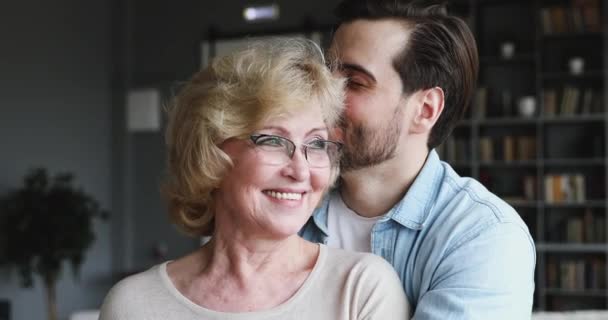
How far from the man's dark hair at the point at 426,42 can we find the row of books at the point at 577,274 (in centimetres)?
540

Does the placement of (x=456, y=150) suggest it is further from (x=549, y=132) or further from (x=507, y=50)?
(x=507, y=50)

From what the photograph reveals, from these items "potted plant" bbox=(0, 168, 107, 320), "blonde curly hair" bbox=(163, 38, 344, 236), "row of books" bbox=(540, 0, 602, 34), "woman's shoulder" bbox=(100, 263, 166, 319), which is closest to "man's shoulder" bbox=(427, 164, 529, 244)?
"blonde curly hair" bbox=(163, 38, 344, 236)

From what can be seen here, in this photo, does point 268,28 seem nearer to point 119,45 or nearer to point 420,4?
point 119,45

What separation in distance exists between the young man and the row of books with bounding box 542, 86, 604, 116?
17.1 ft

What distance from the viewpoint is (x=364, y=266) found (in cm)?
153

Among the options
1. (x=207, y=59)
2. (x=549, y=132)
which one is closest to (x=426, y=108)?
(x=207, y=59)

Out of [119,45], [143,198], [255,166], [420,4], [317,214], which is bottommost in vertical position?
[143,198]

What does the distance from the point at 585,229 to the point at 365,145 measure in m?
5.64

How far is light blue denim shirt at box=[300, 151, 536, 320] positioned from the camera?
1458 millimetres

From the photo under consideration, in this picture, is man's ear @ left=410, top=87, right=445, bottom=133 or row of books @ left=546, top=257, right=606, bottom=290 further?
row of books @ left=546, top=257, right=606, bottom=290

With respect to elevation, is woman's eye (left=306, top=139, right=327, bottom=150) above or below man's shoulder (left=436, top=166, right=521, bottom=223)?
above

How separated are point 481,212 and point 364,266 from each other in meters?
0.29

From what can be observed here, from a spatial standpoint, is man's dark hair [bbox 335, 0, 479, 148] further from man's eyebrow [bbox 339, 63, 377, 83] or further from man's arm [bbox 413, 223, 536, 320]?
man's arm [bbox 413, 223, 536, 320]

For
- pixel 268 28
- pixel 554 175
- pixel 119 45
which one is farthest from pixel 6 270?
→ pixel 554 175
